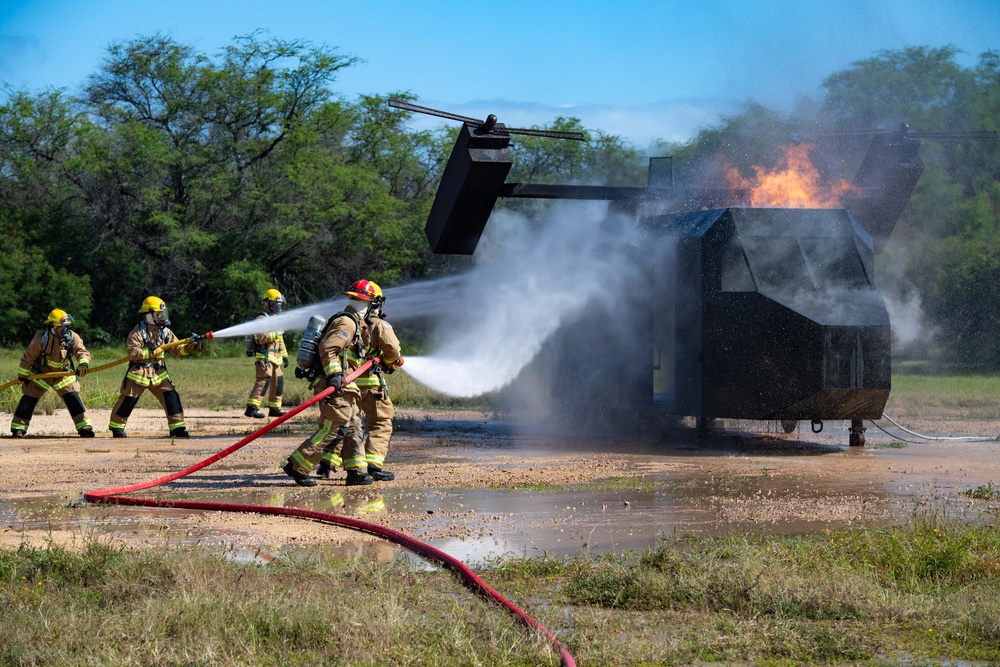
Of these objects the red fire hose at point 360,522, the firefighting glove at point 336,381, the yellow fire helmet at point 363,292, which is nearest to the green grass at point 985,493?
the red fire hose at point 360,522

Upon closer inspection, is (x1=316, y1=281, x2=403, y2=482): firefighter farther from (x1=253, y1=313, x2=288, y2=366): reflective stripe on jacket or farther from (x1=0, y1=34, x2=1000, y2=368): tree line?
(x1=0, y1=34, x2=1000, y2=368): tree line

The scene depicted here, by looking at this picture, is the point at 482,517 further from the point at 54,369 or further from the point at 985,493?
the point at 54,369

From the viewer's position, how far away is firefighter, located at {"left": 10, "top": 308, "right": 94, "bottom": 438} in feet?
49.2

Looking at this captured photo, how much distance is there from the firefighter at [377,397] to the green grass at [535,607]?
388 centimetres

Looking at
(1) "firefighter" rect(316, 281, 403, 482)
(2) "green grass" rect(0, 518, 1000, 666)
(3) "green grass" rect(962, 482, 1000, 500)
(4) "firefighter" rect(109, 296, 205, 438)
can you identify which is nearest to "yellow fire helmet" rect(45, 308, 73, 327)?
(4) "firefighter" rect(109, 296, 205, 438)

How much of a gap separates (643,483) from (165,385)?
24.1ft

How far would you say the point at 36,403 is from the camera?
49.4ft

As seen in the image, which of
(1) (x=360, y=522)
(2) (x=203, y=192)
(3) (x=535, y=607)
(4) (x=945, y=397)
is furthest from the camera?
(2) (x=203, y=192)

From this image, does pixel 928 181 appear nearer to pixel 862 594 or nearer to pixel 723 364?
pixel 723 364

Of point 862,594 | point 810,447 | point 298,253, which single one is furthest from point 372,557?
point 298,253

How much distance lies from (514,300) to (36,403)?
6.42 metres

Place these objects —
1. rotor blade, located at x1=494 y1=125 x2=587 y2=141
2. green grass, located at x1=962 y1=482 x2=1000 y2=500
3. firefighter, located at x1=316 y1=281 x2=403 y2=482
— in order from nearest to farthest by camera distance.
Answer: green grass, located at x1=962 y1=482 x2=1000 y2=500 → firefighter, located at x1=316 y1=281 x2=403 y2=482 → rotor blade, located at x1=494 y1=125 x2=587 y2=141

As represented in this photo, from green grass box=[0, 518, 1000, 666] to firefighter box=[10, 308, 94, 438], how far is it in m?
8.54

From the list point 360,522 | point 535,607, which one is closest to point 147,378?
point 360,522
